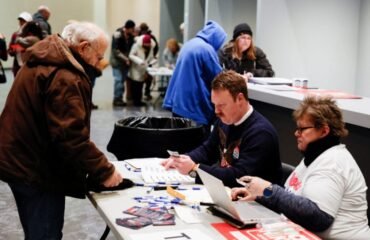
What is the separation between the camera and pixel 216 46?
4.46 meters

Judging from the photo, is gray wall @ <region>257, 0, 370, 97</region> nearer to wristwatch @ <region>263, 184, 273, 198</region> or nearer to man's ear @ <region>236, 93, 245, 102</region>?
man's ear @ <region>236, 93, 245, 102</region>

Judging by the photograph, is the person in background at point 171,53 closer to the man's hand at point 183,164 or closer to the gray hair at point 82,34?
the man's hand at point 183,164

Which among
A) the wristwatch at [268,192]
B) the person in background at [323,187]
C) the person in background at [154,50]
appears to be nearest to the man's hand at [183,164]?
the person in background at [323,187]

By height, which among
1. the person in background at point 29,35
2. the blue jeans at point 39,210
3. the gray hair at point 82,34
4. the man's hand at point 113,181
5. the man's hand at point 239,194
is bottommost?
the blue jeans at point 39,210

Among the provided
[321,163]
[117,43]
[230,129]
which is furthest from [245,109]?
[117,43]

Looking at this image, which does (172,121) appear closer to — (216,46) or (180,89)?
(180,89)

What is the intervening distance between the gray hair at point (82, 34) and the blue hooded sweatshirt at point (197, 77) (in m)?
1.99

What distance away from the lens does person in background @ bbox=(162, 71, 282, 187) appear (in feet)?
8.05

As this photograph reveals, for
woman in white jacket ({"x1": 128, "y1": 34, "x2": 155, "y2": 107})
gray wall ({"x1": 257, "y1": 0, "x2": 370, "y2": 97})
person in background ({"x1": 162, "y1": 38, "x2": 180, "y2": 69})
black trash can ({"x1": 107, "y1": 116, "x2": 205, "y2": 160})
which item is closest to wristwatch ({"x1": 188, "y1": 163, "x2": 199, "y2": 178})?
black trash can ({"x1": 107, "y1": 116, "x2": 205, "y2": 160})

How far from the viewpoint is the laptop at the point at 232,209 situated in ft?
6.32

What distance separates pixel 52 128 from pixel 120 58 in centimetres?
721

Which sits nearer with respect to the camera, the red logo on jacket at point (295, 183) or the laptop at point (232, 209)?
the laptop at point (232, 209)

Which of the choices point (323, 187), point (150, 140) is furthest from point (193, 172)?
point (323, 187)

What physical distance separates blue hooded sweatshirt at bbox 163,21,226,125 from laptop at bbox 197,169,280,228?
2.16 meters
